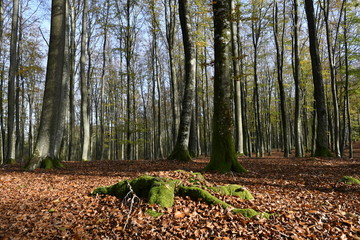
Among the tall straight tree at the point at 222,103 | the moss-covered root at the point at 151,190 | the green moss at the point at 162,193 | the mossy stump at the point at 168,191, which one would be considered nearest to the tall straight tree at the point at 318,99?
the tall straight tree at the point at 222,103

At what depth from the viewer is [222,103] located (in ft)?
25.3

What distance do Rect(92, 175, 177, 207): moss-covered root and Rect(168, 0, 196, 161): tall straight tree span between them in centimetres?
658

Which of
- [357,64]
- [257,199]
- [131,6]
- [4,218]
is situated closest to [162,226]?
[257,199]

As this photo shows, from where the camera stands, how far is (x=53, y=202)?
455cm

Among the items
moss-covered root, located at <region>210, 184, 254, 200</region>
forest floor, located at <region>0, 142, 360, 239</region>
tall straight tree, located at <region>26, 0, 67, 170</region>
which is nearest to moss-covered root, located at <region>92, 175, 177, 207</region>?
forest floor, located at <region>0, 142, 360, 239</region>

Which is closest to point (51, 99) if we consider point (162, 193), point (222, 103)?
point (222, 103)

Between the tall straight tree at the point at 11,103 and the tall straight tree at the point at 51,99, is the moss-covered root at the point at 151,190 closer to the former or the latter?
the tall straight tree at the point at 51,99

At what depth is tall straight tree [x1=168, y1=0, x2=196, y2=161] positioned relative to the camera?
11469mm

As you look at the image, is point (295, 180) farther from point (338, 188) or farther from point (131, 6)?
point (131, 6)

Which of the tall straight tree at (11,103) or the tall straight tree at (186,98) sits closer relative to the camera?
the tall straight tree at (186,98)

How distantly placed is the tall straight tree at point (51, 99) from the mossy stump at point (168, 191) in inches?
214

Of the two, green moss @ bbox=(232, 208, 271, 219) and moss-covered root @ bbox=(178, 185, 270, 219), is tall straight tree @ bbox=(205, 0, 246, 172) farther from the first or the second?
green moss @ bbox=(232, 208, 271, 219)

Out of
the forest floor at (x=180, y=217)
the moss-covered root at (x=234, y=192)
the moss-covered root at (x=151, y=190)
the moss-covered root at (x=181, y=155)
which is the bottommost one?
the forest floor at (x=180, y=217)

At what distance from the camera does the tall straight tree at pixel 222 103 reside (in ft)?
25.0
